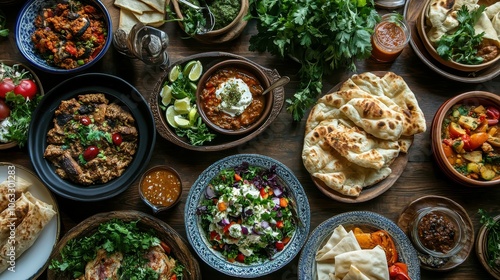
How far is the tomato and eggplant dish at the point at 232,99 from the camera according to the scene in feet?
14.2

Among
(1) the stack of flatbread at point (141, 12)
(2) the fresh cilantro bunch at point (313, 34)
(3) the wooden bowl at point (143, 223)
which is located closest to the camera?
(2) the fresh cilantro bunch at point (313, 34)

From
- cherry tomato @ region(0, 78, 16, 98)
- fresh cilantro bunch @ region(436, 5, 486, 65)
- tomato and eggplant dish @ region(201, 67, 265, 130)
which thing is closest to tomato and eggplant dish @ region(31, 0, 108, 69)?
cherry tomato @ region(0, 78, 16, 98)

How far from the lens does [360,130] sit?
4238 millimetres

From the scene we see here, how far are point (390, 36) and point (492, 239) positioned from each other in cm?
192

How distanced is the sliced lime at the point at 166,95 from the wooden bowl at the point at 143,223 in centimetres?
96

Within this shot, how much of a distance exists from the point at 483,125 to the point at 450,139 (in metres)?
0.31

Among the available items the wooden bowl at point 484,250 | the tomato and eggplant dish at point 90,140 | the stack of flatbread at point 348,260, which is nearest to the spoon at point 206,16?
the tomato and eggplant dish at point 90,140

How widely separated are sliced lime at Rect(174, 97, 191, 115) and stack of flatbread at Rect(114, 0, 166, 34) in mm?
761

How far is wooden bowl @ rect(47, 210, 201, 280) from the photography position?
4.04 metres

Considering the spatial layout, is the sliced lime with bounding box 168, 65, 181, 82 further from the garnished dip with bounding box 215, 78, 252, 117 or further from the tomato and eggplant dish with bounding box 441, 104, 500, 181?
the tomato and eggplant dish with bounding box 441, 104, 500, 181

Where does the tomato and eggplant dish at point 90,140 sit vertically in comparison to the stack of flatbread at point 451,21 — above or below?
below

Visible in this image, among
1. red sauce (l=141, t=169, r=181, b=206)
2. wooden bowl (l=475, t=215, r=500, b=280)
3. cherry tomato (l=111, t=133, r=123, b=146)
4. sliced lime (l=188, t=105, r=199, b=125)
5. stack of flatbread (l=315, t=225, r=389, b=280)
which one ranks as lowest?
wooden bowl (l=475, t=215, r=500, b=280)

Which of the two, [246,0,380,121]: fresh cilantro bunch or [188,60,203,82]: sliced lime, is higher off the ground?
[246,0,380,121]: fresh cilantro bunch

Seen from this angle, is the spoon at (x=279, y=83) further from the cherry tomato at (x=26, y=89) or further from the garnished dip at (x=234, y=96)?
the cherry tomato at (x=26, y=89)
